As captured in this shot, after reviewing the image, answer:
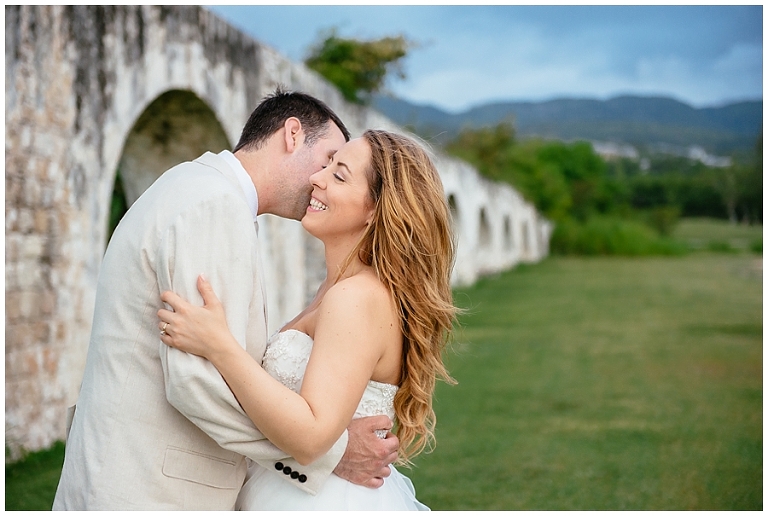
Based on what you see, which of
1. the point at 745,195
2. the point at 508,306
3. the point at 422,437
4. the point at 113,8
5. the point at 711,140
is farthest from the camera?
the point at 711,140

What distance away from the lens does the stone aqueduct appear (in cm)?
450

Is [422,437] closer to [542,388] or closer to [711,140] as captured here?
[542,388]

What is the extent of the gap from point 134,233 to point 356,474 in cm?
82

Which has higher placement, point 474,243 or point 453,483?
point 453,483

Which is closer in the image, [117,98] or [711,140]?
[117,98]

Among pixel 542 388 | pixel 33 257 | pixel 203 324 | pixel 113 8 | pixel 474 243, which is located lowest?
pixel 474 243

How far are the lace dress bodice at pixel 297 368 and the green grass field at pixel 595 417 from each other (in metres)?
2.28

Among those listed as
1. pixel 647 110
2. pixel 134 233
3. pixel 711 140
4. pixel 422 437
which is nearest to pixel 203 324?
pixel 134 233

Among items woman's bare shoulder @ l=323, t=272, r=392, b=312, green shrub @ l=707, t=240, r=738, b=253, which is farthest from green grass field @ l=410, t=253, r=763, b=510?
green shrub @ l=707, t=240, r=738, b=253

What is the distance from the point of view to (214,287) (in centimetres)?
183

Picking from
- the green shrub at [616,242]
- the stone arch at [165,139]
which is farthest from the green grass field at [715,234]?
the stone arch at [165,139]

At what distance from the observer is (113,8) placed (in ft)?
17.0

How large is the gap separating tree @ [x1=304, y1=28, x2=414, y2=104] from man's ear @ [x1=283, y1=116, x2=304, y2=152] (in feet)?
39.8

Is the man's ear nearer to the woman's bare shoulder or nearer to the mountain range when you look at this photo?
the woman's bare shoulder
